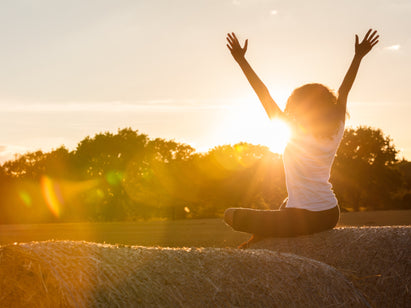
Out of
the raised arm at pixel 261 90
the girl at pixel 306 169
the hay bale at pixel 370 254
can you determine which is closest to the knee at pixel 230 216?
the girl at pixel 306 169

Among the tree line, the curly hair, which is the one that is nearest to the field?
the curly hair

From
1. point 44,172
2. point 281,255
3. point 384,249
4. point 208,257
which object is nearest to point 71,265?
point 208,257

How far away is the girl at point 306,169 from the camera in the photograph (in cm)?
539

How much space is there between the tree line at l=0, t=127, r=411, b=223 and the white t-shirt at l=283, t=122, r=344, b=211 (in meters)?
36.5

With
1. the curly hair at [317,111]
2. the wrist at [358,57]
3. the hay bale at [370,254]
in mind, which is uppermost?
the wrist at [358,57]

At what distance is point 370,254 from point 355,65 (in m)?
2.00

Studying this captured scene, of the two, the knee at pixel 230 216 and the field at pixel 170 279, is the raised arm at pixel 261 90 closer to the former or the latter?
the knee at pixel 230 216

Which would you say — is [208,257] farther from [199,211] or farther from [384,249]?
[199,211]

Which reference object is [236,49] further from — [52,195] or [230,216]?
[52,195]

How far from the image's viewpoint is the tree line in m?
45.5

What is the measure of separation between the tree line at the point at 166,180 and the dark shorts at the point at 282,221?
36498 mm

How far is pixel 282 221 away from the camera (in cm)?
540

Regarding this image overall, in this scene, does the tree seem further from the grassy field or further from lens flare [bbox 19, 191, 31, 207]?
lens flare [bbox 19, 191, 31, 207]

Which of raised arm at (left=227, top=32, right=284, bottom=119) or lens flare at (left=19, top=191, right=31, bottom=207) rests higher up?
raised arm at (left=227, top=32, right=284, bottom=119)
